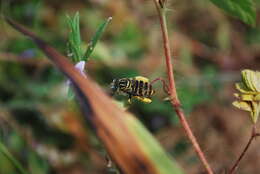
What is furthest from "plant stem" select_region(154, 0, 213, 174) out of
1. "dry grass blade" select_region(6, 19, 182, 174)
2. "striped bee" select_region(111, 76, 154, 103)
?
"dry grass blade" select_region(6, 19, 182, 174)

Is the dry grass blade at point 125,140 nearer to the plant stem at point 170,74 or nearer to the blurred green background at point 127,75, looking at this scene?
the plant stem at point 170,74

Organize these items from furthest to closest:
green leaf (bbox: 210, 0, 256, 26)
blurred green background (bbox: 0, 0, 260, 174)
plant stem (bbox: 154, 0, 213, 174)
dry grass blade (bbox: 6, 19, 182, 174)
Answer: blurred green background (bbox: 0, 0, 260, 174) → green leaf (bbox: 210, 0, 256, 26) → plant stem (bbox: 154, 0, 213, 174) → dry grass blade (bbox: 6, 19, 182, 174)

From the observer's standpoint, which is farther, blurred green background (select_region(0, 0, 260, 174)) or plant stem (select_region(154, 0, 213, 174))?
blurred green background (select_region(0, 0, 260, 174))

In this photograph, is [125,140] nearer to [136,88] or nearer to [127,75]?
[136,88]

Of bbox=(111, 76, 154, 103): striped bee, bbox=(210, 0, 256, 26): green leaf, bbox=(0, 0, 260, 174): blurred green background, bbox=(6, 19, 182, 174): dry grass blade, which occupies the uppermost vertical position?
bbox=(210, 0, 256, 26): green leaf

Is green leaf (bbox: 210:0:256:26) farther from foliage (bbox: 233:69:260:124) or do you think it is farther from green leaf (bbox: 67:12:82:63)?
green leaf (bbox: 67:12:82:63)

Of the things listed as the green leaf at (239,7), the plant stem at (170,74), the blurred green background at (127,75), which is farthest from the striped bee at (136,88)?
the blurred green background at (127,75)
